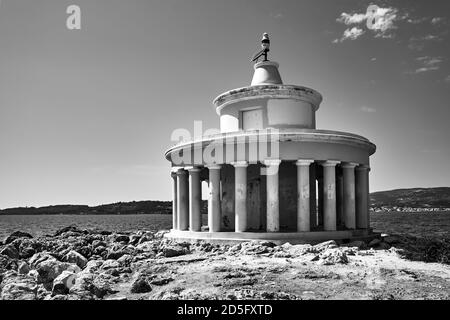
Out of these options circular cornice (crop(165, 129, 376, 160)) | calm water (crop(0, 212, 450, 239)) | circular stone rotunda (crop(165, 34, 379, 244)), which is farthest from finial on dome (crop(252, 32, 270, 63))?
calm water (crop(0, 212, 450, 239))

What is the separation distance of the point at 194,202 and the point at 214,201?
194cm

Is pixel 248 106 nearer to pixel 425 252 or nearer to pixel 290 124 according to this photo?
pixel 290 124

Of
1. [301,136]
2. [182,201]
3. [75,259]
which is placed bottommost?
[75,259]

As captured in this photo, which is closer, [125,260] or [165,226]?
[125,260]

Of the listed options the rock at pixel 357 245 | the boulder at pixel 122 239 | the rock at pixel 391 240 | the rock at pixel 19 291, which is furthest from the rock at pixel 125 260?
the rock at pixel 391 240

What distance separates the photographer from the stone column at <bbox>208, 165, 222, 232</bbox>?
19.9 metres

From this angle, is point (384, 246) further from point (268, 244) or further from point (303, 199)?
point (268, 244)

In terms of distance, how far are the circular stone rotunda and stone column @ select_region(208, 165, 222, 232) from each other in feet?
0.16

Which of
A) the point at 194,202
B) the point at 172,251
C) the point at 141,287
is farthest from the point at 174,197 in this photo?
the point at 141,287

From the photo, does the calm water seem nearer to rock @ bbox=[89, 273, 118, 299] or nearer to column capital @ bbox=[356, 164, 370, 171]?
column capital @ bbox=[356, 164, 370, 171]

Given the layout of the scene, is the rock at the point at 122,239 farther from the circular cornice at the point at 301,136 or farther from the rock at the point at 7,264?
the rock at the point at 7,264

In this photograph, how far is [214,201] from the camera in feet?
66.1
